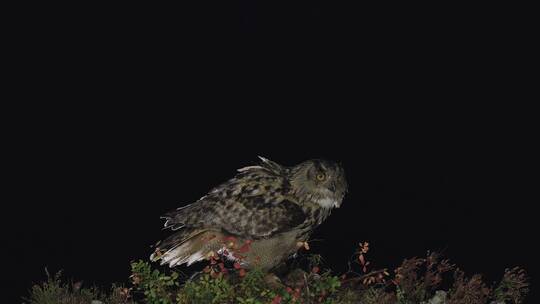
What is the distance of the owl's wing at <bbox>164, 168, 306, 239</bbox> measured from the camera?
595cm

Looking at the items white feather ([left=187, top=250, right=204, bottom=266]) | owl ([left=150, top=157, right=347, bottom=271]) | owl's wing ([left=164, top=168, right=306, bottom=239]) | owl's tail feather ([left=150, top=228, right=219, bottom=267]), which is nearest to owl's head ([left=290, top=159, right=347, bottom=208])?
owl ([left=150, top=157, right=347, bottom=271])

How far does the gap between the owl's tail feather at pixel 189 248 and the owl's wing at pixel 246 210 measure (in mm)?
102

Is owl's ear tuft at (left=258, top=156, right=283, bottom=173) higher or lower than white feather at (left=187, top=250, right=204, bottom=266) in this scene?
higher

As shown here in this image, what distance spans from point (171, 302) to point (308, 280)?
112 cm

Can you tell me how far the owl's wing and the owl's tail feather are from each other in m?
0.10

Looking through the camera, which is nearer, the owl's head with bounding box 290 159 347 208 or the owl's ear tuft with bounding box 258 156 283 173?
the owl's head with bounding box 290 159 347 208

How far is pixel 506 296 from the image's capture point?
20.1ft

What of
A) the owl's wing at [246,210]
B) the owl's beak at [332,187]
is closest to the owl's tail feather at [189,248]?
the owl's wing at [246,210]

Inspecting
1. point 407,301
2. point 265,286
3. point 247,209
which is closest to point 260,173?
point 247,209

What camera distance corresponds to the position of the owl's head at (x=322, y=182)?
5.98 m

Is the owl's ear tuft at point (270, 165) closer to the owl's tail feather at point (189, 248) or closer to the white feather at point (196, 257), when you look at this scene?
the owl's tail feather at point (189, 248)

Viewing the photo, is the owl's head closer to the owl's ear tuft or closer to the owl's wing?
the owl's wing

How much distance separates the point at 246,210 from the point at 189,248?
20.5 inches

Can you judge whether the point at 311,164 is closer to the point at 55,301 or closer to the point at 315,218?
the point at 315,218
